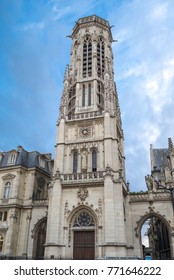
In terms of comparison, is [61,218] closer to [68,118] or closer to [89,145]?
[89,145]

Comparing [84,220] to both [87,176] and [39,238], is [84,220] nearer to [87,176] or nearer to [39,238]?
[87,176]

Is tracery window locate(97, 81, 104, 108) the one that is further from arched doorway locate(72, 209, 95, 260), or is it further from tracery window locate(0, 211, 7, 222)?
tracery window locate(0, 211, 7, 222)

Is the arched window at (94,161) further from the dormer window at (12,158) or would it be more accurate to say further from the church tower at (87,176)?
the dormer window at (12,158)

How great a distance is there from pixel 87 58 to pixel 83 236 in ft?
95.5

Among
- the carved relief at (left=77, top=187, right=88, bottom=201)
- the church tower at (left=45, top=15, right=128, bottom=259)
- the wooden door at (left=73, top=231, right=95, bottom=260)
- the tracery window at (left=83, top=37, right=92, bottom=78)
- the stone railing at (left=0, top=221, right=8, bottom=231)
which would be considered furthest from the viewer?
the tracery window at (left=83, top=37, right=92, bottom=78)

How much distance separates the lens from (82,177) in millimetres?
27266

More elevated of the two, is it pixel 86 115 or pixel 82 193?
pixel 86 115

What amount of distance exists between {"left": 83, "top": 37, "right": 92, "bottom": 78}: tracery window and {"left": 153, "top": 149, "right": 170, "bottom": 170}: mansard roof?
2185 cm

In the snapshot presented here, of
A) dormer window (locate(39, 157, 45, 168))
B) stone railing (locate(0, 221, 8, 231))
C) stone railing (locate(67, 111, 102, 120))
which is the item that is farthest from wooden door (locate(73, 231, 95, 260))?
dormer window (locate(39, 157, 45, 168))

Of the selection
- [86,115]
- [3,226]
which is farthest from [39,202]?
[86,115]

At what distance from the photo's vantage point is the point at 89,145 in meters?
30.0

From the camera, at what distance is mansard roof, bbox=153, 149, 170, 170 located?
149 ft
